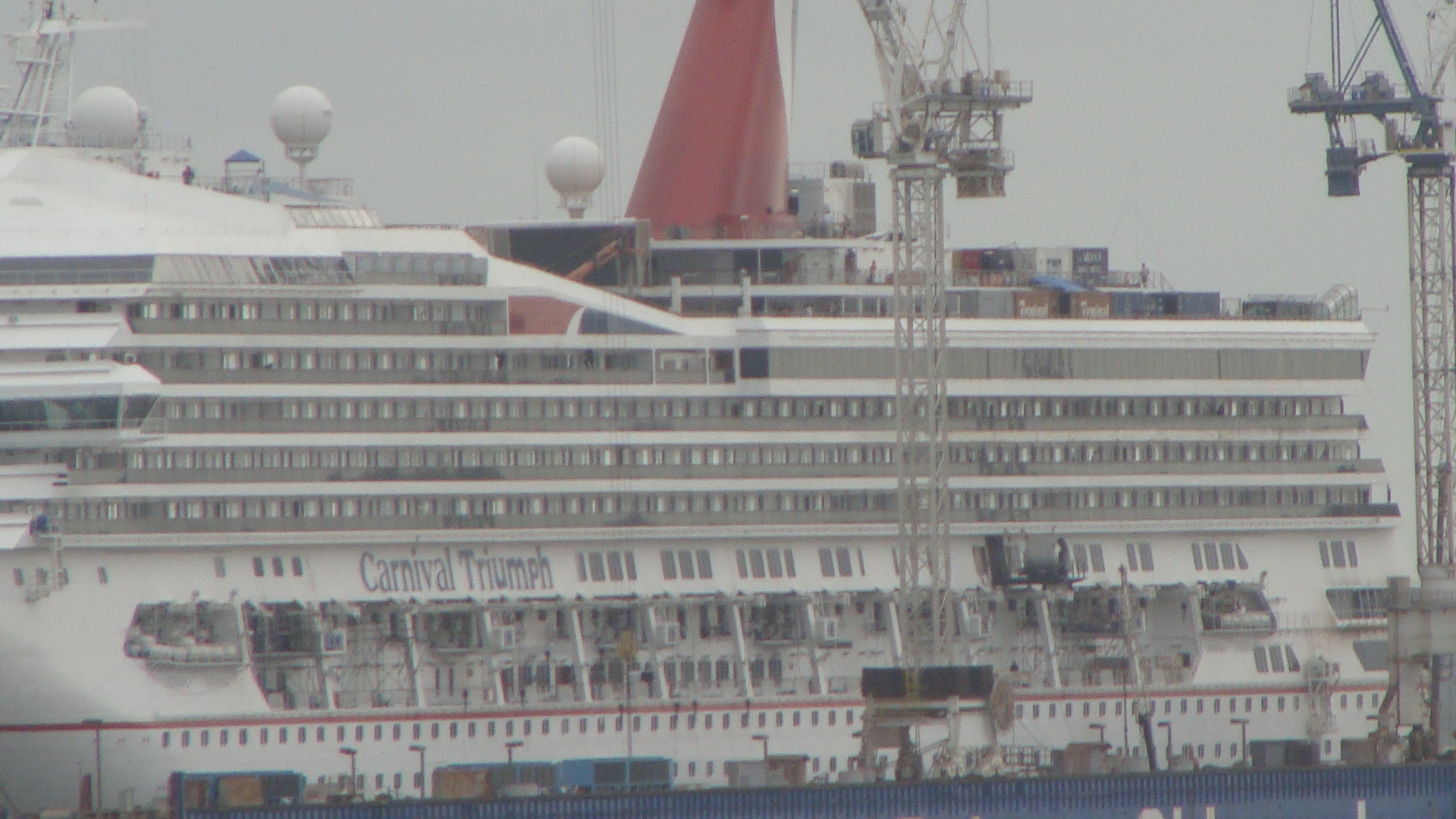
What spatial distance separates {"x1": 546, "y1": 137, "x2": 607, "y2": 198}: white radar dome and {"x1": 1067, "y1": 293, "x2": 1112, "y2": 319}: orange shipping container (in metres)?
14.9

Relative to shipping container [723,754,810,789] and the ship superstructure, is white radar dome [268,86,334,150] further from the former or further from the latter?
shipping container [723,754,810,789]

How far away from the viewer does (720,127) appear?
112250mm

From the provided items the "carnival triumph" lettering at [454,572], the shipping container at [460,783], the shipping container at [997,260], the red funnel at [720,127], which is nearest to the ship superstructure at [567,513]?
the "carnival triumph" lettering at [454,572]

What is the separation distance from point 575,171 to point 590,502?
14638mm

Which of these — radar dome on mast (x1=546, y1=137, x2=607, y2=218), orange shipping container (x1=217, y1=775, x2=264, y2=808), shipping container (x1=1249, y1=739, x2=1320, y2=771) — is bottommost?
shipping container (x1=1249, y1=739, x2=1320, y2=771)

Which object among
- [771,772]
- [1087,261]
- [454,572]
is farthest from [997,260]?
[771,772]

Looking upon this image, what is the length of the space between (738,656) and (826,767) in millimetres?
3941

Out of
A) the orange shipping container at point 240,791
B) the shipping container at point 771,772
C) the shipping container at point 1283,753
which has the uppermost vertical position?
the orange shipping container at point 240,791

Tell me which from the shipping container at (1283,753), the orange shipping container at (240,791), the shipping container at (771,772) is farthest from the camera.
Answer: the shipping container at (1283,753)

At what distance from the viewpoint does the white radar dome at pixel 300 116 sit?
105625 mm

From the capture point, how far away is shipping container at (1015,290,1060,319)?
353 ft

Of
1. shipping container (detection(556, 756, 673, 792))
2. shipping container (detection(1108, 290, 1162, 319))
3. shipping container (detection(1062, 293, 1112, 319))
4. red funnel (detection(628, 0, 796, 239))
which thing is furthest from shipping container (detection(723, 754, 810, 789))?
red funnel (detection(628, 0, 796, 239))

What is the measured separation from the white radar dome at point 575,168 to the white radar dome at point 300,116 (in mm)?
7779

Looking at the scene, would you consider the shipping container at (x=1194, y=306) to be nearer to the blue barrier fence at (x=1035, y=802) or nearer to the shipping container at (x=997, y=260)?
the shipping container at (x=997, y=260)
